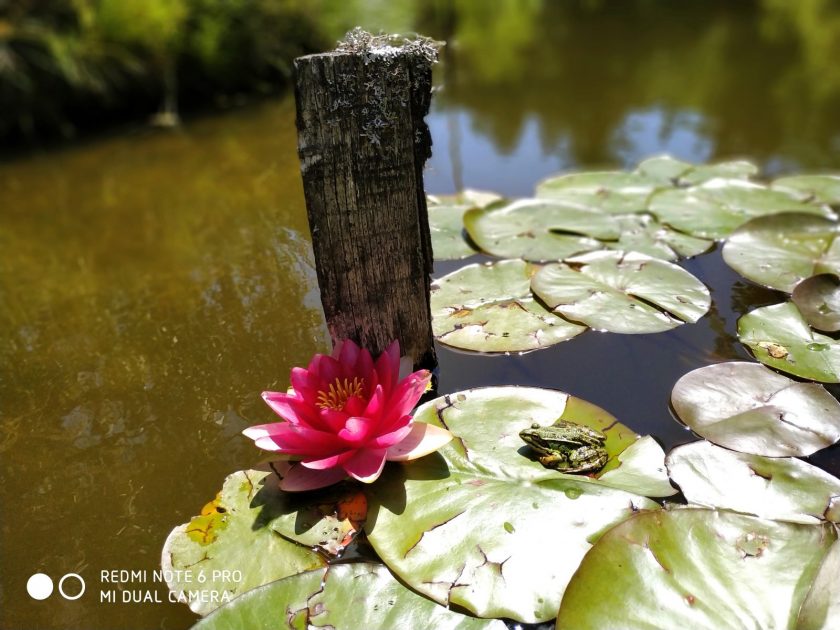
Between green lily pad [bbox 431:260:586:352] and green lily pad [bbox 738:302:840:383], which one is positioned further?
green lily pad [bbox 431:260:586:352]

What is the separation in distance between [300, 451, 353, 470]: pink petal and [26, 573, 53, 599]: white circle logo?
A: 0.53 metres

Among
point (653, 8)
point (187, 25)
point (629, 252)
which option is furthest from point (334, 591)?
point (653, 8)

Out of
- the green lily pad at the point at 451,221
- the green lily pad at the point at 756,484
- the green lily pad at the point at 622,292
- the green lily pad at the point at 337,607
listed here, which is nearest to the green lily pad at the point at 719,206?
the green lily pad at the point at 622,292

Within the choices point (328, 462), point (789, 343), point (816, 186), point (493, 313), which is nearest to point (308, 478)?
point (328, 462)

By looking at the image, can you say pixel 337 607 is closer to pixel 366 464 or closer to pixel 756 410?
pixel 366 464

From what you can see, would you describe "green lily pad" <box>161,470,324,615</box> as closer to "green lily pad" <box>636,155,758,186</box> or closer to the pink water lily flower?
the pink water lily flower

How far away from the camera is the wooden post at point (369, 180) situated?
123cm

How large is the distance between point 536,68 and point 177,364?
4586 mm

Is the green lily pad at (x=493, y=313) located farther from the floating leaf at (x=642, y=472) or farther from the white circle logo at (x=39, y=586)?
the white circle logo at (x=39, y=586)

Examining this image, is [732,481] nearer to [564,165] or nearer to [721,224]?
[721,224]

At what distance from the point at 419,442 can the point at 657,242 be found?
1.30 metres

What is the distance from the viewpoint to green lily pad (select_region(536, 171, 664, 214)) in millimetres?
2389

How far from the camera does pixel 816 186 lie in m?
2.43

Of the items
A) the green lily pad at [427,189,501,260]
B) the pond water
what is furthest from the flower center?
the green lily pad at [427,189,501,260]
